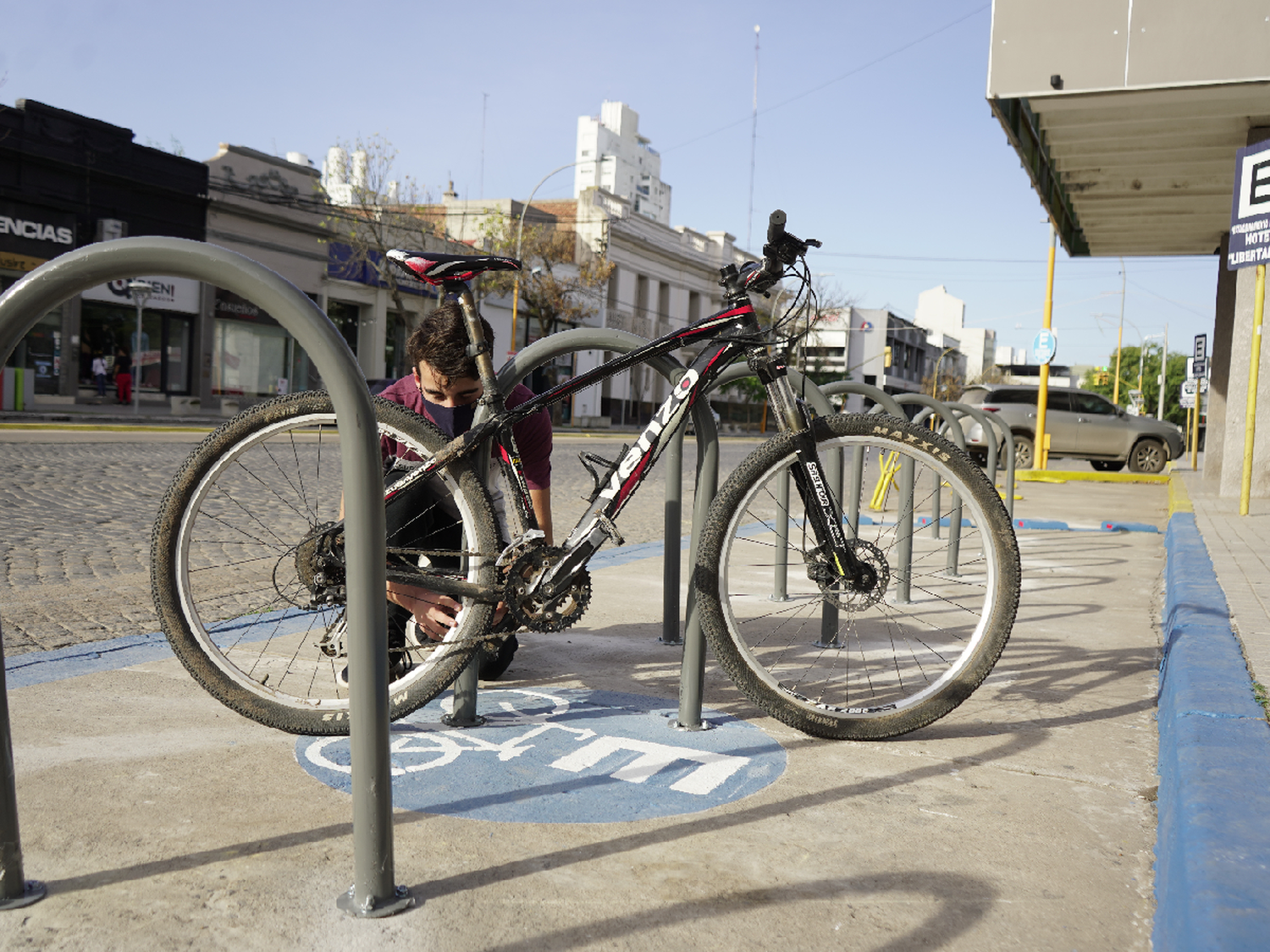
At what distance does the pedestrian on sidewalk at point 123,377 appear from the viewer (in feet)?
91.7

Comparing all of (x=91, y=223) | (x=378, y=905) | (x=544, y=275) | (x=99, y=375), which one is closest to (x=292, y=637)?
(x=378, y=905)

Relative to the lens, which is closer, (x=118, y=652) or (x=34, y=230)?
(x=118, y=652)

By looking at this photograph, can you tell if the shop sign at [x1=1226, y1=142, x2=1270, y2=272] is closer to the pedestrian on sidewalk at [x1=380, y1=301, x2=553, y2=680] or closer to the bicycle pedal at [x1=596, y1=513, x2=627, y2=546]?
the pedestrian on sidewalk at [x1=380, y1=301, x2=553, y2=680]

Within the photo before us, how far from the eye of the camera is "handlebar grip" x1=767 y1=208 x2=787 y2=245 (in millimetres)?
3119

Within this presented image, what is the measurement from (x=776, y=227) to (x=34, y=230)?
28.0m

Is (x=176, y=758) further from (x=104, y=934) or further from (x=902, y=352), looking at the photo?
(x=902, y=352)

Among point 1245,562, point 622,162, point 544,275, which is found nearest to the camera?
point 1245,562

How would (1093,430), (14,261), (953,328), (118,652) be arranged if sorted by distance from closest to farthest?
(118,652)
(1093,430)
(14,261)
(953,328)

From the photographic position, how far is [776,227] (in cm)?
314

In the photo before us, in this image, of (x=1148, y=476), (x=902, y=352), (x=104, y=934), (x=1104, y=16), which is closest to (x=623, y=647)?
(x=104, y=934)

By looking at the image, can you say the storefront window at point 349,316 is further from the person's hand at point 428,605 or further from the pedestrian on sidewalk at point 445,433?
the person's hand at point 428,605

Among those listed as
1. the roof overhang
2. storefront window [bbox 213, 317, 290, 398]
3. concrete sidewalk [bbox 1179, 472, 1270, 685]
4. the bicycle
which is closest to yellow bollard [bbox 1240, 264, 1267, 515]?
concrete sidewalk [bbox 1179, 472, 1270, 685]

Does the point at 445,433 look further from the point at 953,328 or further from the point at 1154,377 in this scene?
the point at 953,328

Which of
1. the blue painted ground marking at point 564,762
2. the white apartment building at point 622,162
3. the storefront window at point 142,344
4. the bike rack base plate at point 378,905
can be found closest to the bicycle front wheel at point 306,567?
the blue painted ground marking at point 564,762
